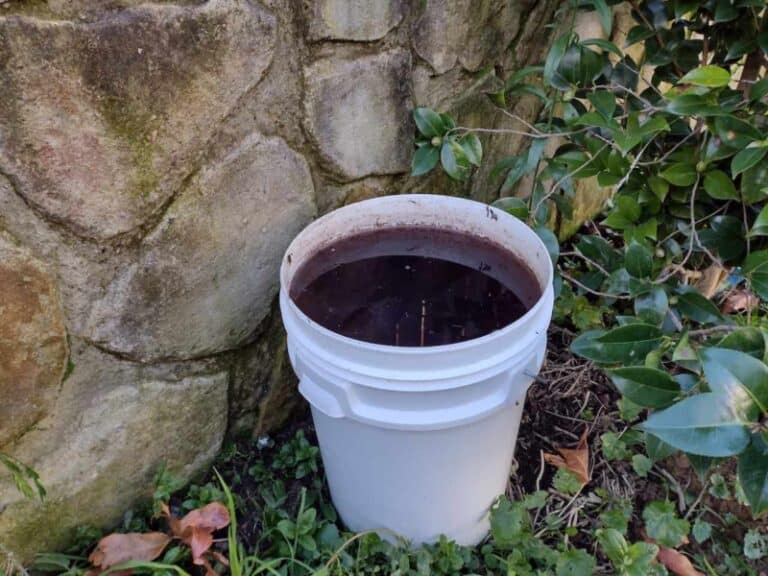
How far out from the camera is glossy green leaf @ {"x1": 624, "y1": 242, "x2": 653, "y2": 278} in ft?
3.87

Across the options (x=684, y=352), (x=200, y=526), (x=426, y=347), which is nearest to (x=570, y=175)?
(x=684, y=352)

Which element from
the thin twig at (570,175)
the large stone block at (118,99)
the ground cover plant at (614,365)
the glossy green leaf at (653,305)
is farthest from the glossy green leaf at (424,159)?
the glossy green leaf at (653,305)

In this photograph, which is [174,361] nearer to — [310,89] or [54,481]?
[54,481]

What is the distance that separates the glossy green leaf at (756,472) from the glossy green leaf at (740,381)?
55mm

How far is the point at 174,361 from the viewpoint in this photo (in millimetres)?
1231

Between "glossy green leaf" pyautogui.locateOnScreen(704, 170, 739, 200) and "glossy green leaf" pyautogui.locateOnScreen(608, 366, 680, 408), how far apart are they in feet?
1.71

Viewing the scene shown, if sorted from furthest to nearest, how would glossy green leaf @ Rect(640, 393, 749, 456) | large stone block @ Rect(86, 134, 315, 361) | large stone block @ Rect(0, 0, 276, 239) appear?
large stone block @ Rect(86, 134, 315, 361) → large stone block @ Rect(0, 0, 276, 239) → glossy green leaf @ Rect(640, 393, 749, 456)

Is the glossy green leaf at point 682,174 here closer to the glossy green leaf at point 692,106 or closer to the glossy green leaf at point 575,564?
the glossy green leaf at point 692,106

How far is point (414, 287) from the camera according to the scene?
1.24 metres

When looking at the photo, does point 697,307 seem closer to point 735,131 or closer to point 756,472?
point 735,131

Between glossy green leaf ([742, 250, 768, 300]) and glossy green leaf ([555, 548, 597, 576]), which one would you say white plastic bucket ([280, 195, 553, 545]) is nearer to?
glossy green leaf ([555, 548, 597, 576])

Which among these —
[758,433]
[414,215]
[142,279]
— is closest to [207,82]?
[142,279]

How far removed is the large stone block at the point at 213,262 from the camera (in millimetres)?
1105

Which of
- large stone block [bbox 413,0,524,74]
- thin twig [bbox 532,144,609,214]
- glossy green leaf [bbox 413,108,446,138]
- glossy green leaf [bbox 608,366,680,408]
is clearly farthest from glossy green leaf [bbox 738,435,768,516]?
large stone block [bbox 413,0,524,74]
